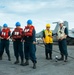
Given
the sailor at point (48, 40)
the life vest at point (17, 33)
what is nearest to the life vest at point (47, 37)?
the sailor at point (48, 40)

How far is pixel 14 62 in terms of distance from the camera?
46.1ft

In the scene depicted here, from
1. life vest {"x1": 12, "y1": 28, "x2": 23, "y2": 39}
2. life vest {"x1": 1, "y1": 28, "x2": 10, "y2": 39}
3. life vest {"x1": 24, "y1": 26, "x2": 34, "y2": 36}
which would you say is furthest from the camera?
life vest {"x1": 1, "y1": 28, "x2": 10, "y2": 39}

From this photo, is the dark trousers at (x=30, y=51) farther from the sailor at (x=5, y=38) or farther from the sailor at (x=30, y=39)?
the sailor at (x=5, y=38)

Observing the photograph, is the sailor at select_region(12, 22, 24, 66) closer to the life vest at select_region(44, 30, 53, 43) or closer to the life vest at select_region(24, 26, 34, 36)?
the life vest at select_region(24, 26, 34, 36)

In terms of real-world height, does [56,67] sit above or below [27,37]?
below

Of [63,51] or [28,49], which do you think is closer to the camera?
[28,49]

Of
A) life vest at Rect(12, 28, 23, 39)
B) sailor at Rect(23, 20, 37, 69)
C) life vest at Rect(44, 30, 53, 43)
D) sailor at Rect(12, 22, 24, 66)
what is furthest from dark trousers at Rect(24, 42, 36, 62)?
life vest at Rect(44, 30, 53, 43)

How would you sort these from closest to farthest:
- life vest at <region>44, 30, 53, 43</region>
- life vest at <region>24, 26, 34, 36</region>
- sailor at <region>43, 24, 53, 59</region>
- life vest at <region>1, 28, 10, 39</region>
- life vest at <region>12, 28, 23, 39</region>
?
life vest at <region>24, 26, 34, 36</region> < life vest at <region>12, 28, 23, 39</region> < life vest at <region>1, 28, 10, 39</region> < sailor at <region>43, 24, 53, 59</region> < life vest at <region>44, 30, 53, 43</region>

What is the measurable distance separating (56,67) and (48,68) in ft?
1.39

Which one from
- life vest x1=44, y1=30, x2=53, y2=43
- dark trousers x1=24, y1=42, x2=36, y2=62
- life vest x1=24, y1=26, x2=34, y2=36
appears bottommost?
dark trousers x1=24, y1=42, x2=36, y2=62

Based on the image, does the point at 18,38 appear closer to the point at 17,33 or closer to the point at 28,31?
the point at 17,33

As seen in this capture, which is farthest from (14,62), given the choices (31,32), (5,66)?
(31,32)

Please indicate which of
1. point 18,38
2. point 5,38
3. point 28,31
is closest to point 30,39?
point 28,31

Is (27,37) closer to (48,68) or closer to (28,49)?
(28,49)
